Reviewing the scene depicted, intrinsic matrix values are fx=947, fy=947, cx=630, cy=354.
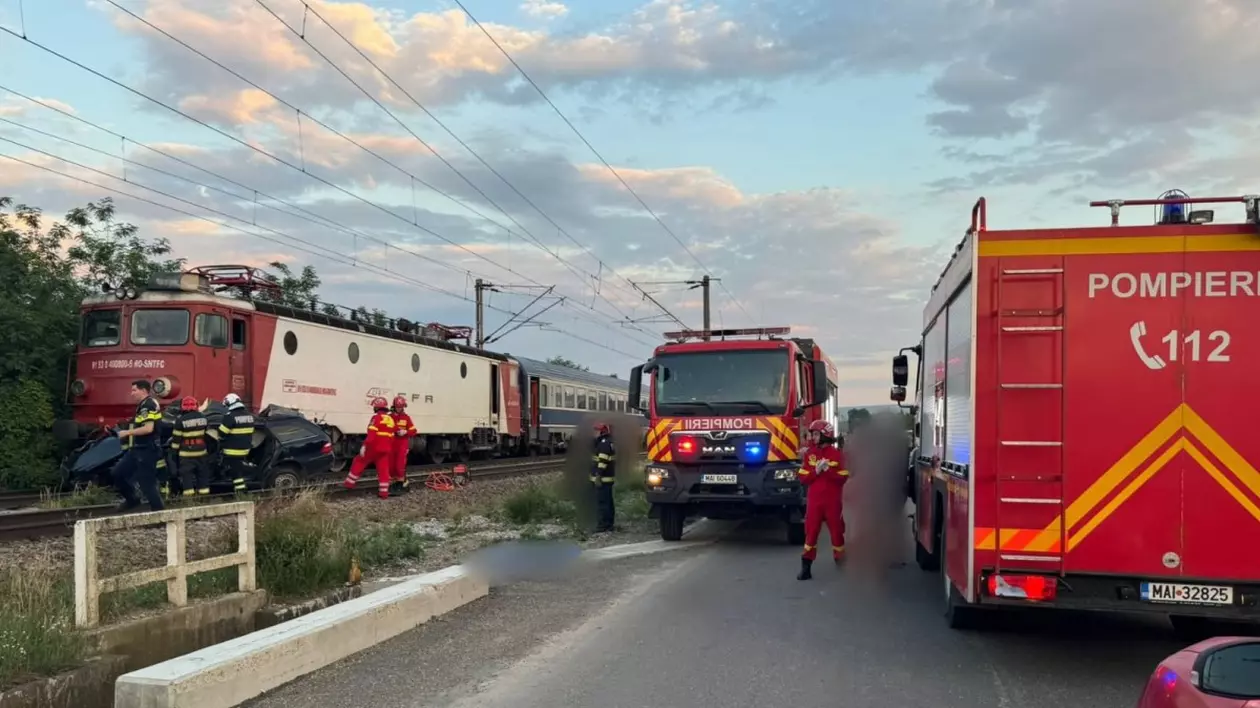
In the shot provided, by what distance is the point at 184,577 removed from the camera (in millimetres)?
6496

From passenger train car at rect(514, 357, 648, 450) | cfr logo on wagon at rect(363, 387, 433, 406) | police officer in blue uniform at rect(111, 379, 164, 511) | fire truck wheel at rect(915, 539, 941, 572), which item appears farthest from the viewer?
passenger train car at rect(514, 357, 648, 450)

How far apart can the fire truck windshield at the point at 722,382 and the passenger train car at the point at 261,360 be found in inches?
366

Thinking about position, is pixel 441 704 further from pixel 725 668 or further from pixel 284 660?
pixel 725 668

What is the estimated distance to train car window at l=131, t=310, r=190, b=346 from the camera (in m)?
17.3

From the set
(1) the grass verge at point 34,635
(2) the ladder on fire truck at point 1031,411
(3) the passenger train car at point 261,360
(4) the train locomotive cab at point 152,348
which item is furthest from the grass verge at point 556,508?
(2) the ladder on fire truck at point 1031,411

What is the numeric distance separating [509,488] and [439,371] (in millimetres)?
8685

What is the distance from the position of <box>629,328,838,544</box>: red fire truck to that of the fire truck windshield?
0.04 feet

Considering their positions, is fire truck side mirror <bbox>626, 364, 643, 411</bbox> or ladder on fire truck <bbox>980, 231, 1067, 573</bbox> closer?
ladder on fire truck <bbox>980, 231, 1067, 573</bbox>

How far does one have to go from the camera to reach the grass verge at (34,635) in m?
4.95

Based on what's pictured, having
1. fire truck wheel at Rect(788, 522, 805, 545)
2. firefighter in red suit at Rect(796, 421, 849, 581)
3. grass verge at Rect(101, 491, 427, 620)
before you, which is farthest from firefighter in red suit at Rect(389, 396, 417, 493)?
firefighter in red suit at Rect(796, 421, 849, 581)

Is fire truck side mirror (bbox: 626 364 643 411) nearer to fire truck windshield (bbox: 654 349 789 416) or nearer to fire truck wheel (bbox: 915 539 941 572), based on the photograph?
fire truck windshield (bbox: 654 349 789 416)

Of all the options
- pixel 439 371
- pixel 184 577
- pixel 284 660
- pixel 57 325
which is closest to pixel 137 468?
pixel 184 577

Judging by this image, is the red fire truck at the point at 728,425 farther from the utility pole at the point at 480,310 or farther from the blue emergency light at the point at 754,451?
the utility pole at the point at 480,310

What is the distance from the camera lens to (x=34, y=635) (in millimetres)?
5230
